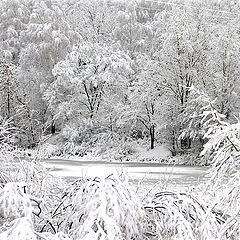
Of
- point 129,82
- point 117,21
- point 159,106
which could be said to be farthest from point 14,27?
point 159,106

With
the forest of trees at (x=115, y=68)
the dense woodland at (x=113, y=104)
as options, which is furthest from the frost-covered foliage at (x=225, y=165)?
the forest of trees at (x=115, y=68)

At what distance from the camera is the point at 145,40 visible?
3759cm

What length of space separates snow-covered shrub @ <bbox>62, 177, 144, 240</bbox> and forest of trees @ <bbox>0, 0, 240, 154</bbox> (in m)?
17.6

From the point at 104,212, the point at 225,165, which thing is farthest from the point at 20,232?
the point at 225,165

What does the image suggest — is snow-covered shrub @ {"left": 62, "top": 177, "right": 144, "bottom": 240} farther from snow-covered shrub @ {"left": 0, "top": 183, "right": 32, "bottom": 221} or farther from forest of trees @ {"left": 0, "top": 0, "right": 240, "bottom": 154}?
forest of trees @ {"left": 0, "top": 0, "right": 240, "bottom": 154}

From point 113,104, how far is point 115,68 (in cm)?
234

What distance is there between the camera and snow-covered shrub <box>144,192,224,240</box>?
15.1 feet

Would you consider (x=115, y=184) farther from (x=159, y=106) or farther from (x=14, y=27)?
(x=14, y=27)

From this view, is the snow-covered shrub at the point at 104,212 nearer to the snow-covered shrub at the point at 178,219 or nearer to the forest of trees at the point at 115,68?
the snow-covered shrub at the point at 178,219

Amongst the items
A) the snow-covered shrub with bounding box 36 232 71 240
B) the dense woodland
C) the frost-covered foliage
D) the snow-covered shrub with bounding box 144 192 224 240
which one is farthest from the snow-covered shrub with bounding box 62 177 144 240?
the frost-covered foliage

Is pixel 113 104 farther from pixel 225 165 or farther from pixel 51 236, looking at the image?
pixel 225 165

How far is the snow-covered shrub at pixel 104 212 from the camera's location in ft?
14.1

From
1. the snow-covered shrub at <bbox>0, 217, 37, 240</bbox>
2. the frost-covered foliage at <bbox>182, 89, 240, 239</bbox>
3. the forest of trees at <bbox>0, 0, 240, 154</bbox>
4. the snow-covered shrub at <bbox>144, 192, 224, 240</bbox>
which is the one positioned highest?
the frost-covered foliage at <bbox>182, 89, 240, 239</bbox>

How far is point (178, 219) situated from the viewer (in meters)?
4.74
